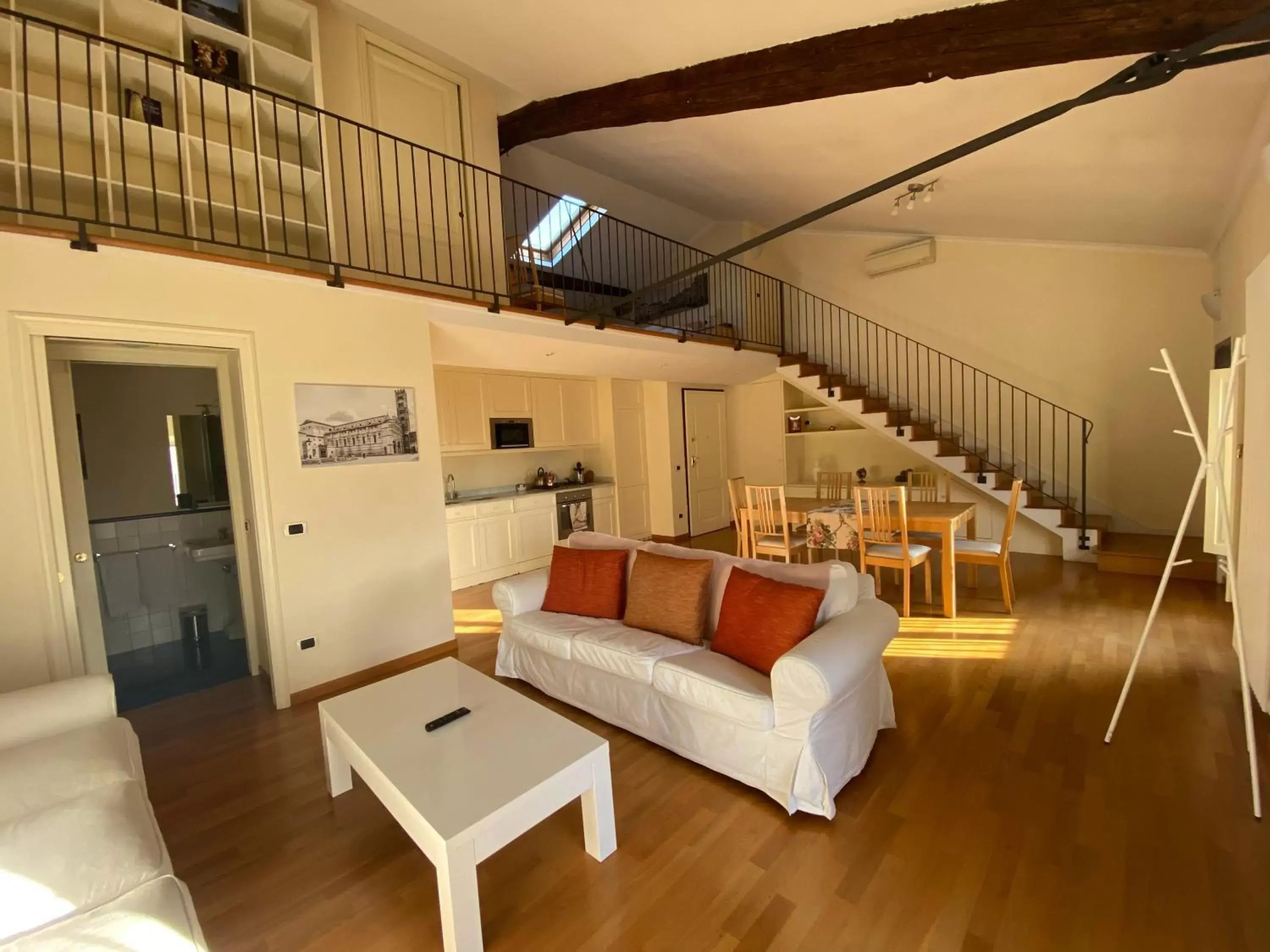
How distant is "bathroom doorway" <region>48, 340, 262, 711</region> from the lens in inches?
137

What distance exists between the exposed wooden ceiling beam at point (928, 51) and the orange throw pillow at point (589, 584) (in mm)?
2825

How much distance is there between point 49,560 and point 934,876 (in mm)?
3692

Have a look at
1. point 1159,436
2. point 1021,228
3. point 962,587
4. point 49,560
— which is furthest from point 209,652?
point 1159,436

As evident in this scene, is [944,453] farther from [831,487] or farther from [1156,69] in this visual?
[1156,69]

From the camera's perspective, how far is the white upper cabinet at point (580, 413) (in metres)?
6.39

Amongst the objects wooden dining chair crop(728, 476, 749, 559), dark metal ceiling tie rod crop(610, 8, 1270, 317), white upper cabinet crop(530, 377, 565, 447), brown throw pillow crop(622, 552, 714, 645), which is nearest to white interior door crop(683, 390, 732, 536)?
white upper cabinet crop(530, 377, 565, 447)

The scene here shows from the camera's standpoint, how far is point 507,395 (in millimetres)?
5738

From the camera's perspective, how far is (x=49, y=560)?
245 centimetres

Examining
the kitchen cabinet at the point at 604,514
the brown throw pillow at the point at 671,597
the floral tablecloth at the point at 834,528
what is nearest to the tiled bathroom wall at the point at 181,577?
the brown throw pillow at the point at 671,597

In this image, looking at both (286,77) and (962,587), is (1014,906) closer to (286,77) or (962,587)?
(962,587)

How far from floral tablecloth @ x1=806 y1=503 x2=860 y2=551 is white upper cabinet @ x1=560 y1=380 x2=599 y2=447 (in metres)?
2.99

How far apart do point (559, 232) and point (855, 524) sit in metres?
5.16

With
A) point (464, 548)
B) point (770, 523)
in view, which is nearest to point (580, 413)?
point (464, 548)

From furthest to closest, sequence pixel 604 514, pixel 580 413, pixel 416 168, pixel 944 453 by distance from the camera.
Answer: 1. pixel 604 514
2. pixel 580 413
3. pixel 944 453
4. pixel 416 168
